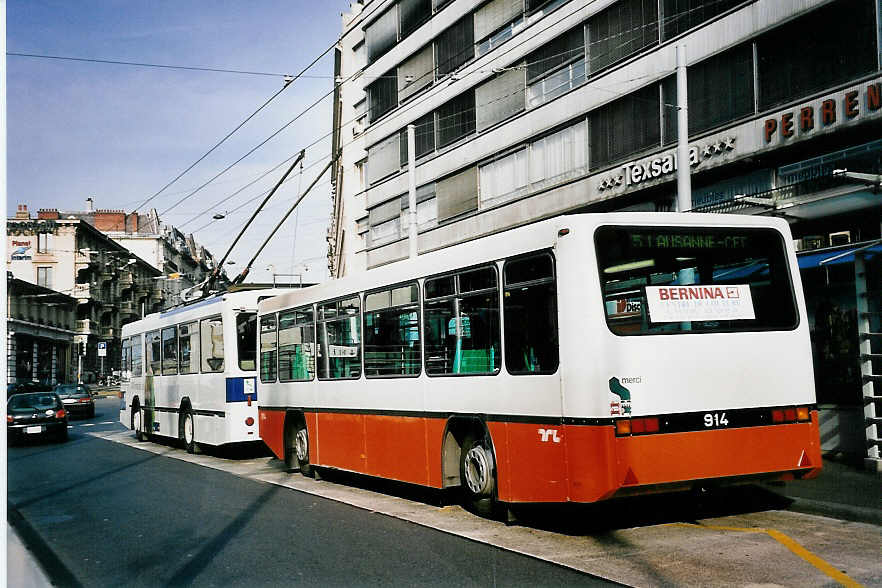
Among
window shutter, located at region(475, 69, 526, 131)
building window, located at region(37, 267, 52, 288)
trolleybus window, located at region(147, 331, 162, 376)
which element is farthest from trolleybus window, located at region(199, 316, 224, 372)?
building window, located at region(37, 267, 52, 288)

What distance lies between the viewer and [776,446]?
8.50 m

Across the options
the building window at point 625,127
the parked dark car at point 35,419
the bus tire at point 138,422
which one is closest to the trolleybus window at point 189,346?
the bus tire at point 138,422

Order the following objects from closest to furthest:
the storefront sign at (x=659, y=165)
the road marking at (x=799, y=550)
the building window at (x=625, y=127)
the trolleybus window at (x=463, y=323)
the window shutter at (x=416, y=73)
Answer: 1. the road marking at (x=799, y=550)
2. the trolleybus window at (x=463, y=323)
3. the storefront sign at (x=659, y=165)
4. the building window at (x=625, y=127)
5. the window shutter at (x=416, y=73)

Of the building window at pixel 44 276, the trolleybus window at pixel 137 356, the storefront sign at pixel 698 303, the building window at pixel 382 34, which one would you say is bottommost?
the trolleybus window at pixel 137 356

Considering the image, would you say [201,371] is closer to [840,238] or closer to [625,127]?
[625,127]

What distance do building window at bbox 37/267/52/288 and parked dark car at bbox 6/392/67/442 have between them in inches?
2263

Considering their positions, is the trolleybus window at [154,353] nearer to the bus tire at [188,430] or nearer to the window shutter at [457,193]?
the bus tire at [188,430]

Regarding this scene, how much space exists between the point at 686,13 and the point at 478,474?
45.5 feet

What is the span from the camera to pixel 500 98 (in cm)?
2784

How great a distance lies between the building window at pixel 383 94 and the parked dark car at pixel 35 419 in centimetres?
1715

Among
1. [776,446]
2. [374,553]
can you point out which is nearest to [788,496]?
[776,446]

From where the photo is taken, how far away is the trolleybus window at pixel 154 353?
2239 cm

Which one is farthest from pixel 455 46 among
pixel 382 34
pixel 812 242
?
pixel 812 242

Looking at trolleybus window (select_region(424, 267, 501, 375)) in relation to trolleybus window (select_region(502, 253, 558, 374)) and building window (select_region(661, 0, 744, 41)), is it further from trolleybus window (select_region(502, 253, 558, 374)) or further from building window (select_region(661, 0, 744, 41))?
building window (select_region(661, 0, 744, 41))
